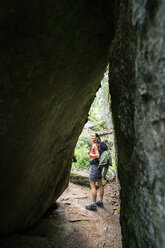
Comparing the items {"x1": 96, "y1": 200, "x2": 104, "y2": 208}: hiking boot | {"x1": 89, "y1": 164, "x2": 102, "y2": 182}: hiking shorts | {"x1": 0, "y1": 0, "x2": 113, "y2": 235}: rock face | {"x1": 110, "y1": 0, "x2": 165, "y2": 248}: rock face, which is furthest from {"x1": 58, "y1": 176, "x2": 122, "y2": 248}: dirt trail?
{"x1": 110, "y1": 0, "x2": 165, "y2": 248}: rock face

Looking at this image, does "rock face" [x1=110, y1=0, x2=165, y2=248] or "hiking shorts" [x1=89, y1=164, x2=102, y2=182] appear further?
"hiking shorts" [x1=89, y1=164, x2=102, y2=182]

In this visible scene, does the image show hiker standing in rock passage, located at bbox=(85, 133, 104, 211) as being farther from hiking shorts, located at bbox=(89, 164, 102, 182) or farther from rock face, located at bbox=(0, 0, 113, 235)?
rock face, located at bbox=(0, 0, 113, 235)

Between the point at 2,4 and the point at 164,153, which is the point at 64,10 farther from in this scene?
the point at 164,153

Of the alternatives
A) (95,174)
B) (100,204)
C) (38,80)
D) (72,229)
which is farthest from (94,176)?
(38,80)

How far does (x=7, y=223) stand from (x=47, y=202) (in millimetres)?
1465

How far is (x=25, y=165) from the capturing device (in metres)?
3.30

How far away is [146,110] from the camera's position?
5.16 ft

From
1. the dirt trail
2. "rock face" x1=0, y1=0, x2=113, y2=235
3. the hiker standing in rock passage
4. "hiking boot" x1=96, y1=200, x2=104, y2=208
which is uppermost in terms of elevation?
"rock face" x1=0, y1=0, x2=113, y2=235

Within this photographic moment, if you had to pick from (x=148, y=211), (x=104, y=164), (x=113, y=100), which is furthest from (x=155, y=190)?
(x=104, y=164)

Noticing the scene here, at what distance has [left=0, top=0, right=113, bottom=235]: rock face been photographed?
2.35m

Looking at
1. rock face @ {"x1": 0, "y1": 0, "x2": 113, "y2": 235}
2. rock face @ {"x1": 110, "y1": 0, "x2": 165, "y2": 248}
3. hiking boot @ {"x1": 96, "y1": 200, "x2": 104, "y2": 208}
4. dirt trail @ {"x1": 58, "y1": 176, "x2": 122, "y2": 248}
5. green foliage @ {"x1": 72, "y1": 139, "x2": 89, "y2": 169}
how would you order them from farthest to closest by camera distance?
green foliage @ {"x1": 72, "y1": 139, "x2": 89, "y2": 169} < hiking boot @ {"x1": 96, "y1": 200, "x2": 104, "y2": 208} < dirt trail @ {"x1": 58, "y1": 176, "x2": 122, "y2": 248} < rock face @ {"x1": 0, "y1": 0, "x2": 113, "y2": 235} < rock face @ {"x1": 110, "y1": 0, "x2": 165, "y2": 248}

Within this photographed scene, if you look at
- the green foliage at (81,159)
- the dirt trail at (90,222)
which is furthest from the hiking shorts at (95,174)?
the green foliage at (81,159)

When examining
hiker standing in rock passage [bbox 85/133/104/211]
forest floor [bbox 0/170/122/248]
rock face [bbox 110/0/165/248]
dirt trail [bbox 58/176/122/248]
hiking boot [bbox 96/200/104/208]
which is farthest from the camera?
hiking boot [bbox 96/200/104/208]

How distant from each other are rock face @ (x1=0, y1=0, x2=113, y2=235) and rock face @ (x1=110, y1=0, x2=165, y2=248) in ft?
2.40
